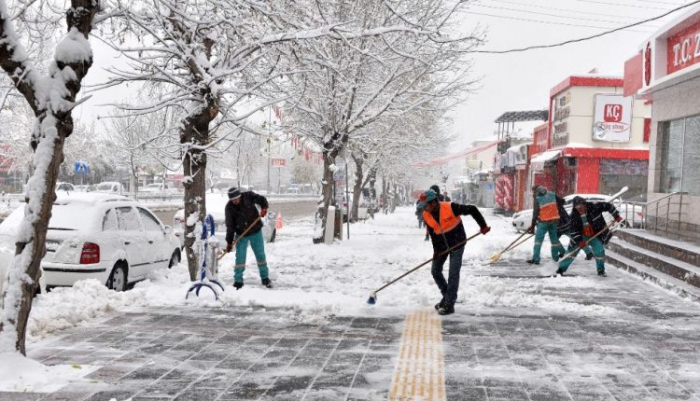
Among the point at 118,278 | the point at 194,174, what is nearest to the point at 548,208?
the point at 194,174

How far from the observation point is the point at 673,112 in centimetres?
1422

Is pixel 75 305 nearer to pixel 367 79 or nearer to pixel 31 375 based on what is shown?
pixel 31 375

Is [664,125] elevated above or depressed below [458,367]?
above

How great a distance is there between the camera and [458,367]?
206 inches

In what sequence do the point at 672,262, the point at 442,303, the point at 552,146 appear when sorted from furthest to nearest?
the point at 552,146 < the point at 672,262 < the point at 442,303

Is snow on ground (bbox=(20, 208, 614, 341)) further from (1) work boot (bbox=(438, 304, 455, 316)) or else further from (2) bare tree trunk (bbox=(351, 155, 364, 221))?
(2) bare tree trunk (bbox=(351, 155, 364, 221))

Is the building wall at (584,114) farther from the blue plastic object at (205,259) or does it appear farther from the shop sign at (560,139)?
the blue plastic object at (205,259)

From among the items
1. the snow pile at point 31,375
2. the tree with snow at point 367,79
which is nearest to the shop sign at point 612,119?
the tree with snow at point 367,79

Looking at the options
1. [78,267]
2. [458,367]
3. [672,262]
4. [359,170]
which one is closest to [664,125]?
[672,262]

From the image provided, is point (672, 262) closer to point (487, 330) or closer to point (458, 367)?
point (487, 330)

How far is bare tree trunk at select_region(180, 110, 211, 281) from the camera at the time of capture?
9125 mm

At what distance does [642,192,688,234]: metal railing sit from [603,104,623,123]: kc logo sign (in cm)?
1441

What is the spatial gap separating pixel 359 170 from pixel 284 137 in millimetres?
10446

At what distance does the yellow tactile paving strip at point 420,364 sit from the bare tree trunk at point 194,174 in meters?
3.98
